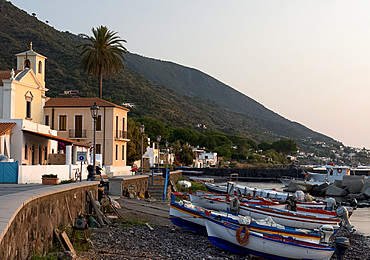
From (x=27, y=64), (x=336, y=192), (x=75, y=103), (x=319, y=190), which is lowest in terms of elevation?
(x=319, y=190)

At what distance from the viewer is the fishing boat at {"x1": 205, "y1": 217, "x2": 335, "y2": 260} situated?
17484 millimetres

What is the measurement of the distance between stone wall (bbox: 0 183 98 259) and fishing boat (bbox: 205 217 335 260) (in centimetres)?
610

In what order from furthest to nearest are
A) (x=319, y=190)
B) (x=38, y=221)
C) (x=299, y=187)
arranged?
(x=299, y=187) < (x=319, y=190) < (x=38, y=221)

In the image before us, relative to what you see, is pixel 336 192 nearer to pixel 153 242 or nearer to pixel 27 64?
pixel 27 64

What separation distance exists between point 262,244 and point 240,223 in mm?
1841

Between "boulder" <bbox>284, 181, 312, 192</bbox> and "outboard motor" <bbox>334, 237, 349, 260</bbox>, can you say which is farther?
"boulder" <bbox>284, 181, 312, 192</bbox>

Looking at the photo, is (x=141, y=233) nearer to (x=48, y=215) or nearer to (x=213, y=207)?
(x=48, y=215)

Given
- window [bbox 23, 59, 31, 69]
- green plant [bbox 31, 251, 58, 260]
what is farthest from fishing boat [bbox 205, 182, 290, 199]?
green plant [bbox 31, 251, 58, 260]

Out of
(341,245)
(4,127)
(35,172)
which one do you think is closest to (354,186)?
(4,127)

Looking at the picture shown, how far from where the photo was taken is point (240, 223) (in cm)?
1958

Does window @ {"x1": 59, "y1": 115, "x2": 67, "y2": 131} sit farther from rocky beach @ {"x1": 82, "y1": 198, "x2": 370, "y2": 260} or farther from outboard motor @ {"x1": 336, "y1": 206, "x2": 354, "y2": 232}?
outboard motor @ {"x1": 336, "y1": 206, "x2": 354, "y2": 232}

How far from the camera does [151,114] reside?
154 metres

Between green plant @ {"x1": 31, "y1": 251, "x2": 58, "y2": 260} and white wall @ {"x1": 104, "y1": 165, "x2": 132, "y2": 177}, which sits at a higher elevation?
white wall @ {"x1": 104, "y1": 165, "x2": 132, "y2": 177}

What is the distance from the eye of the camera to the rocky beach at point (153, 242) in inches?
636
